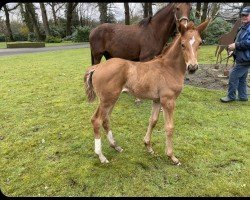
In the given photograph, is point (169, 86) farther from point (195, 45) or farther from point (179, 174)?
point (179, 174)

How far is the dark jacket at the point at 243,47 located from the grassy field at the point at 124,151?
1.18 meters

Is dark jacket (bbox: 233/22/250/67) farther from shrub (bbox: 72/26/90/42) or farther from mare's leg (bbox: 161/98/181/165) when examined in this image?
shrub (bbox: 72/26/90/42)

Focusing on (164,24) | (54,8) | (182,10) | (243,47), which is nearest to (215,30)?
(243,47)

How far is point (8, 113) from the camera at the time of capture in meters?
6.72

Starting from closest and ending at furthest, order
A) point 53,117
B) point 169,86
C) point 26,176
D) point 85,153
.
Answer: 1. point 26,176
2. point 169,86
3. point 85,153
4. point 53,117

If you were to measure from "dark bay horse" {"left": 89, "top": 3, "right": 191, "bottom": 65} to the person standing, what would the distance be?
1.66 meters

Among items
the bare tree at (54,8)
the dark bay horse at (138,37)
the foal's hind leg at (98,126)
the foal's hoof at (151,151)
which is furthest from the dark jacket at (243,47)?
the bare tree at (54,8)

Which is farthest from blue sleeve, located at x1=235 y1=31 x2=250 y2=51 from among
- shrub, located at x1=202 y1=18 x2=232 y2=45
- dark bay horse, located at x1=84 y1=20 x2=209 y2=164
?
shrub, located at x1=202 y1=18 x2=232 y2=45

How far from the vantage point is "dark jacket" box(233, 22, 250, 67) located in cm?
668

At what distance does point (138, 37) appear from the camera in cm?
715

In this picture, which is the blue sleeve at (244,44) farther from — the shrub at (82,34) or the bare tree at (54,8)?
the bare tree at (54,8)

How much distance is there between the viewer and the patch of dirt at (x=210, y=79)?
29.6 feet

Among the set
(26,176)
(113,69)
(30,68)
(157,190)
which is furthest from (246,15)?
(30,68)

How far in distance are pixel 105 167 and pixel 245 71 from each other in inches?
192
